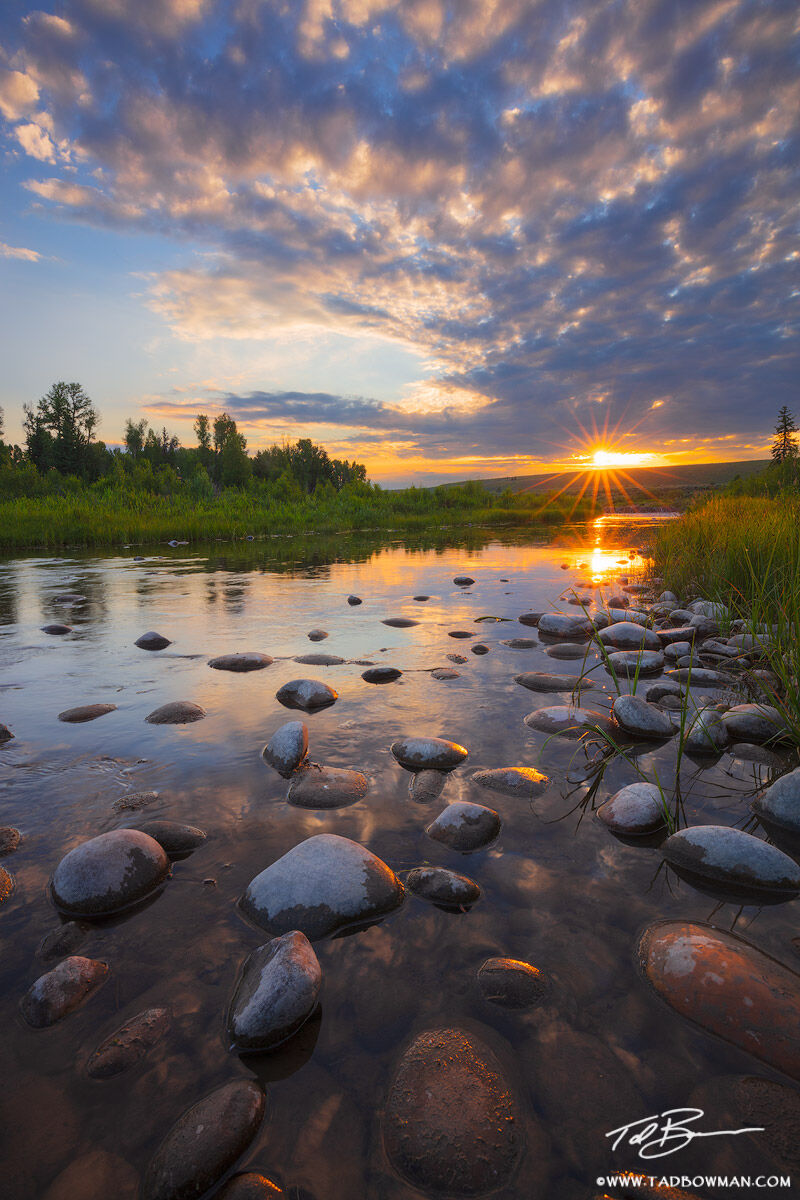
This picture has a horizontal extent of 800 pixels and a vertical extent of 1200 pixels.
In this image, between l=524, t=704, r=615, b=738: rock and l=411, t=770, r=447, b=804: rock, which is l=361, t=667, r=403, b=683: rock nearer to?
l=524, t=704, r=615, b=738: rock

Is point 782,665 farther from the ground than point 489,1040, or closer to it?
farther from the ground

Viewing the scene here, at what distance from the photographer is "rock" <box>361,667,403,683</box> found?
4.71m

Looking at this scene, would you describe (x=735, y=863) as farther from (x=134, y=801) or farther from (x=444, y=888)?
(x=134, y=801)

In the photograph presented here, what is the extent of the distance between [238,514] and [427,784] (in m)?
24.8

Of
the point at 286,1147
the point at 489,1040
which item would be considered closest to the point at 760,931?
the point at 489,1040

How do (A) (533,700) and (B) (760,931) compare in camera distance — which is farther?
(A) (533,700)

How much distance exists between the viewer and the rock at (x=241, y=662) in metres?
5.12

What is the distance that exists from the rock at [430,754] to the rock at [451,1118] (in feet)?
5.41

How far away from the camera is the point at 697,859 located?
2217 mm

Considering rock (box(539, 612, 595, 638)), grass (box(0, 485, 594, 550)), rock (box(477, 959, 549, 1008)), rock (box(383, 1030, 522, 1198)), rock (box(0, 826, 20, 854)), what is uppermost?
grass (box(0, 485, 594, 550))

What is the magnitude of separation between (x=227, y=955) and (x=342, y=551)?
16.0 meters

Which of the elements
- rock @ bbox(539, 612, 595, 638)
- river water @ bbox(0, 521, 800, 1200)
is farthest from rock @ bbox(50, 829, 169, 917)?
rock @ bbox(539, 612, 595, 638)

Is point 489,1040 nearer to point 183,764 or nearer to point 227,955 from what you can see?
point 227,955

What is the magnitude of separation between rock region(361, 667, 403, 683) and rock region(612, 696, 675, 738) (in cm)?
194
